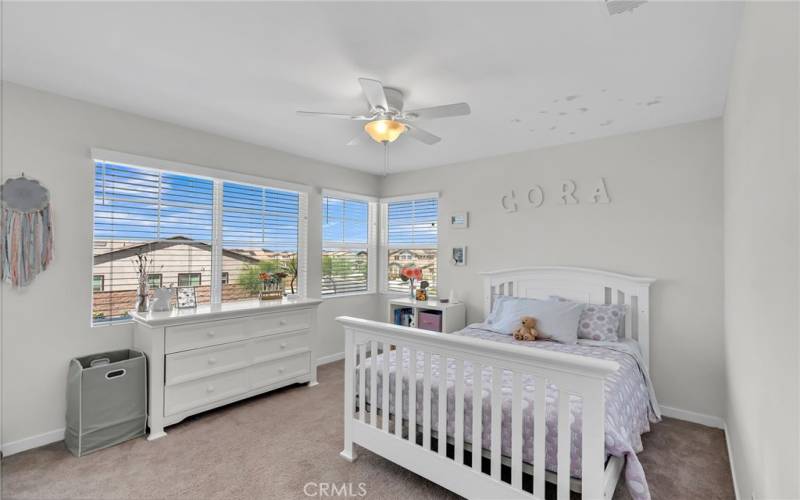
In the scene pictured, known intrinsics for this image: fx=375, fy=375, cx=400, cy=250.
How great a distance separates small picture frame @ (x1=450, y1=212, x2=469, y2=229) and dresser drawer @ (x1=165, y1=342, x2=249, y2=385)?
2.53 m

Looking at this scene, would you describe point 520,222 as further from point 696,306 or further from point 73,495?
point 73,495

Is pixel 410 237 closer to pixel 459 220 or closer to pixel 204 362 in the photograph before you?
pixel 459 220

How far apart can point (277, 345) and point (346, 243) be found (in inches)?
65.8

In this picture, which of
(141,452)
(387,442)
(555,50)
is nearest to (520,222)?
(555,50)

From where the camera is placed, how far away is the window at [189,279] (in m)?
3.29

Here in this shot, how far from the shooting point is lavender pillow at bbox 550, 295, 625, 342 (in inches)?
118

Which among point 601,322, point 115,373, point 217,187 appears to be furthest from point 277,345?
point 601,322

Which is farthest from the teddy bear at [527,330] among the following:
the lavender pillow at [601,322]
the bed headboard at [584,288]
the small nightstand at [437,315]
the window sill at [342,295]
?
the window sill at [342,295]

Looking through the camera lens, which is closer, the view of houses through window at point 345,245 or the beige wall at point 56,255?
the beige wall at point 56,255

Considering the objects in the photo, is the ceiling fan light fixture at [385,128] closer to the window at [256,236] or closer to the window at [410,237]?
the window at [256,236]

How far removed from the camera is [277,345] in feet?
11.2

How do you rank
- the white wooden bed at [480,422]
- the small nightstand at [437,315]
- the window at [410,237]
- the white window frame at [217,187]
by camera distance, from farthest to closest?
1. the window at [410,237]
2. the small nightstand at [437,315]
3. the white window frame at [217,187]
4. the white wooden bed at [480,422]

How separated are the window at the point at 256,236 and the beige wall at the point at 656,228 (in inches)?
88.0

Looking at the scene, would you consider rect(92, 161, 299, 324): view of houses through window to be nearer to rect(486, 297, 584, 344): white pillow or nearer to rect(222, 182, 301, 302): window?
rect(222, 182, 301, 302): window
